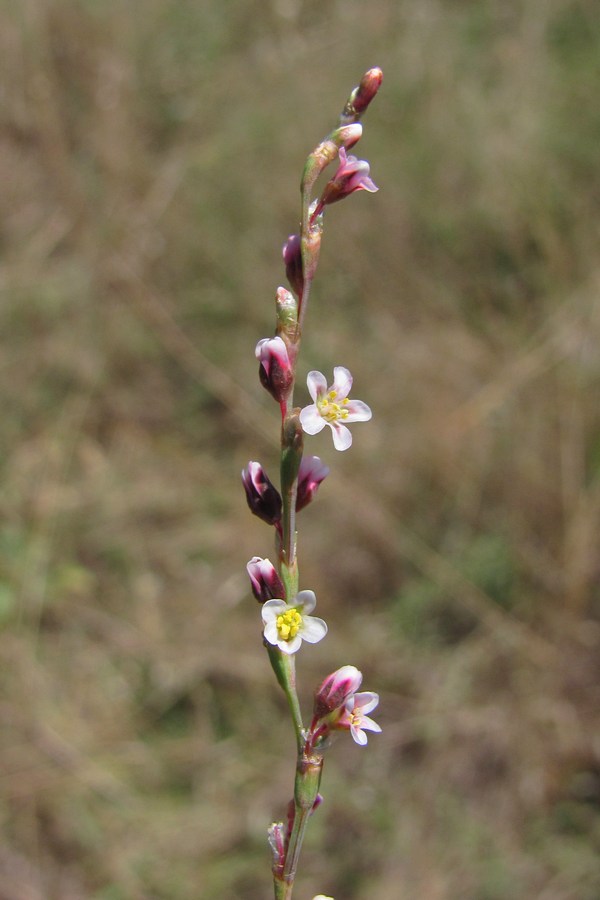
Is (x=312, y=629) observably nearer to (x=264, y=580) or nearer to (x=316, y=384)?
(x=264, y=580)

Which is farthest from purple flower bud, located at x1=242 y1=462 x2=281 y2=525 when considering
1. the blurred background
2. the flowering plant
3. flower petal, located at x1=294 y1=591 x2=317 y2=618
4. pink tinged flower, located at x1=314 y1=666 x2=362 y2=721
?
the blurred background

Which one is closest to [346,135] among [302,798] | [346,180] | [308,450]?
[346,180]

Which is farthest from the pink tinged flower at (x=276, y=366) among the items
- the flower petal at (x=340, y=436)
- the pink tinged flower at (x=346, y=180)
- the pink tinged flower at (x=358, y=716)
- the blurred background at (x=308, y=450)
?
the blurred background at (x=308, y=450)

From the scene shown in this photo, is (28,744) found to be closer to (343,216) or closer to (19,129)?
(343,216)

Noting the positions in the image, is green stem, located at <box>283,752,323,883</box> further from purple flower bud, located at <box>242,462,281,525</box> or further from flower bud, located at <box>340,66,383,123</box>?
flower bud, located at <box>340,66,383,123</box>

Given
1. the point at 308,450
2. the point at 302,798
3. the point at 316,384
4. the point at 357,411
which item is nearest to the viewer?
the point at 302,798

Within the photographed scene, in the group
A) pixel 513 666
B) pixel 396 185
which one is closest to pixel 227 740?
pixel 513 666

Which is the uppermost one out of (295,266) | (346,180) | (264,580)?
(346,180)
